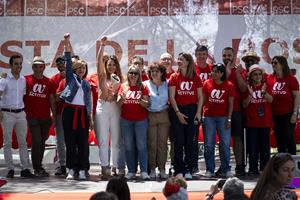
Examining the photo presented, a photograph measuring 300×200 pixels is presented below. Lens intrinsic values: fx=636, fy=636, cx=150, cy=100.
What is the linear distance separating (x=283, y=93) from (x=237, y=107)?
0.58 meters

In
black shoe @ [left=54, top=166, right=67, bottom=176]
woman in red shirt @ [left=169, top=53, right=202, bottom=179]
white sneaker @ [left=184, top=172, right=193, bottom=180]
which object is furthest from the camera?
black shoe @ [left=54, top=166, right=67, bottom=176]

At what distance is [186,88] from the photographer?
7.30m

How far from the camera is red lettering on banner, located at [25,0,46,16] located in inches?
380

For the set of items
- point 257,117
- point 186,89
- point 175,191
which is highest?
point 186,89

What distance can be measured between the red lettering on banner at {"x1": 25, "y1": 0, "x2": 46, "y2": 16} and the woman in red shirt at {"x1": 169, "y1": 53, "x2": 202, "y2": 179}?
3214 mm

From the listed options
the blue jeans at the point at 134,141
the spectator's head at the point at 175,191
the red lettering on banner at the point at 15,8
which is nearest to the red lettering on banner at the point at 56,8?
the red lettering on banner at the point at 15,8

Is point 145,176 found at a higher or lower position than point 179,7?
lower

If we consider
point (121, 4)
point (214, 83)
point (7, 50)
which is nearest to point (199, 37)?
point (121, 4)

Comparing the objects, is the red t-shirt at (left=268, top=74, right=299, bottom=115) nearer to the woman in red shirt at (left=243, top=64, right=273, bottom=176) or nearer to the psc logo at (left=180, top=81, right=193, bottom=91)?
the woman in red shirt at (left=243, top=64, right=273, bottom=176)

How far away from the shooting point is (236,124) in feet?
25.1

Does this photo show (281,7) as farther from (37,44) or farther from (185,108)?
(37,44)

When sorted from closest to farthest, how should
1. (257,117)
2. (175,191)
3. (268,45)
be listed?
(175,191) → (257,117) → (268,45)

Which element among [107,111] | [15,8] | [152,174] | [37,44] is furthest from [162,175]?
[15,8]

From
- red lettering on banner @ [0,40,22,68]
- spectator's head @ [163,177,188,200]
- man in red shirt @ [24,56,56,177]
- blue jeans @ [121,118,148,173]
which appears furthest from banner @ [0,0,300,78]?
spectator's head @ [163,177,188,200]
